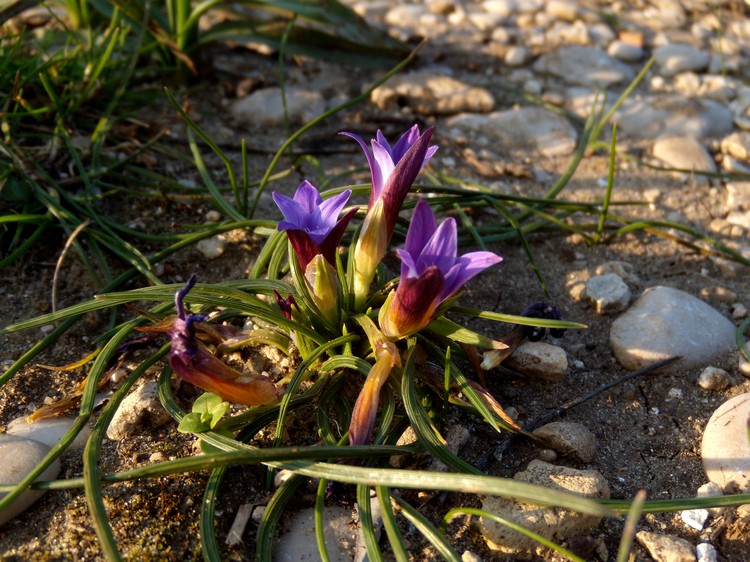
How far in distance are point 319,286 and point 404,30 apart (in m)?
2.44

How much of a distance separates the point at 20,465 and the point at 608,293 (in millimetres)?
1792

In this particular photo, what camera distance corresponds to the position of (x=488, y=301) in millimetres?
2539

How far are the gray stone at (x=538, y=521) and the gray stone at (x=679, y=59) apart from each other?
8.78 feet

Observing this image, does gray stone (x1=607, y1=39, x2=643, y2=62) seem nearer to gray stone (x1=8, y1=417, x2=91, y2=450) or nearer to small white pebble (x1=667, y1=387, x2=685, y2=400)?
small white pebble (x1=667, y1=387, x2=685, y2=400)

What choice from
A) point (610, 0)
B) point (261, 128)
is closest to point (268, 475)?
point (261, 128)

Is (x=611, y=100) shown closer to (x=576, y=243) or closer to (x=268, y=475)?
(x=576, y=243)

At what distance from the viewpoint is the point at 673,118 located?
11.3 ft

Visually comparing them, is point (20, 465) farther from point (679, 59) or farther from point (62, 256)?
point (679, 59)

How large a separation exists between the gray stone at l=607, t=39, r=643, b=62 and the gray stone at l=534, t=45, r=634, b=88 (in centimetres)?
4

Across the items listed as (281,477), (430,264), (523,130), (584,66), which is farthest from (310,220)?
(584,66)

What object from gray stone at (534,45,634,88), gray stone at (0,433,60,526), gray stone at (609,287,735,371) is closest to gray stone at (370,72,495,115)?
gray stone at (534,45,634,88)

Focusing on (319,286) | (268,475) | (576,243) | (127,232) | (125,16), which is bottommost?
(576,243)

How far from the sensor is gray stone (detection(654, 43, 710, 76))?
3.80 m

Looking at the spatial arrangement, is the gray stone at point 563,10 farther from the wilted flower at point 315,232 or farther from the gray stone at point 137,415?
the gray stone at point 137,415
